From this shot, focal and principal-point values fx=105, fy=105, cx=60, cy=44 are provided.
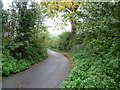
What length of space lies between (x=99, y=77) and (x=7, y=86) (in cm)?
297

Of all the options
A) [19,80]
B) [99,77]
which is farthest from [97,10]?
[19,80]

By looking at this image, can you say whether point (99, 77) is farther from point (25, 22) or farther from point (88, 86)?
point (25, 22)

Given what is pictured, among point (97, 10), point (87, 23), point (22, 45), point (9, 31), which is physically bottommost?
point (22, 45)

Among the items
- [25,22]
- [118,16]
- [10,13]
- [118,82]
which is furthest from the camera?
[25,22]

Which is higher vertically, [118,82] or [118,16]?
[118,16]

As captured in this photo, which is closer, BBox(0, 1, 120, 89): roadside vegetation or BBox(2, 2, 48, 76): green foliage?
BBox(0, 1, 120, 89): roadside vegetation

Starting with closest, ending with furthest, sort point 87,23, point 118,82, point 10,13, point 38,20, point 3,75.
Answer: point 118,82, point 87,23, point 3,75, point 10,13, point 38,20

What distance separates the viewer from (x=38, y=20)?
6.88 meters

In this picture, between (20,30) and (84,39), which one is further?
(20,30)

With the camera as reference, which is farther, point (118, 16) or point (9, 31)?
point (9, 31)

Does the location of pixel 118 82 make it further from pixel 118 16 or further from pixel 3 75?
pixel 3 75

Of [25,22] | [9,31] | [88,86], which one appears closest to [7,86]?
[88,86]

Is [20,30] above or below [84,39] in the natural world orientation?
above

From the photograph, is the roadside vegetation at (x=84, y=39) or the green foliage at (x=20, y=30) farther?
the green foliage at (x=20, y=30)
